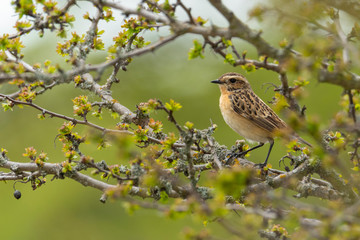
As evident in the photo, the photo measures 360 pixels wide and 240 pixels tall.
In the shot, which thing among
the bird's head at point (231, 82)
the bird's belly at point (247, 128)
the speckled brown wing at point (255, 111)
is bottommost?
the bird's belly at point (247, 128)

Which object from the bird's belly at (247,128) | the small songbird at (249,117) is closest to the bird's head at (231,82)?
the small songbird at (249,117)

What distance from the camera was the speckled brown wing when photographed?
26.5 ft

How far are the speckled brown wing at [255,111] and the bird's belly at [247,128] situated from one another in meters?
0.06

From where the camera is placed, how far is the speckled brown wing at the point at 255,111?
8084 millimetres

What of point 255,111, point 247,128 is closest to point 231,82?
point 255,111

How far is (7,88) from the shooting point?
7164mm

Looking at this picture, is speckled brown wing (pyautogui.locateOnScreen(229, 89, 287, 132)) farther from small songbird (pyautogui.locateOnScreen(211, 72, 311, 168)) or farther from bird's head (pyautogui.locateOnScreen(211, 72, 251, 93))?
bird's head (pyautogui.locateOnScreen(211, 72, 251, 93))

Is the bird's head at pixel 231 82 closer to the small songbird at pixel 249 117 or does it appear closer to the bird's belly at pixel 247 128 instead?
the small songbird at pixel 249 117

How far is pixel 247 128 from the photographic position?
8180 mm

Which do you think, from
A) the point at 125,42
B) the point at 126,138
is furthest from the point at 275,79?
the point at 126,138

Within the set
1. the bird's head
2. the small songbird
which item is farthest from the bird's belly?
the bird's head

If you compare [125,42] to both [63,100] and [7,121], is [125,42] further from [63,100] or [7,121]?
[7,121]

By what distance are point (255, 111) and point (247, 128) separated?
1.06 ft

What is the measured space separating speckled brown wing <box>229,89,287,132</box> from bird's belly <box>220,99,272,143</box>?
0.06 metres
